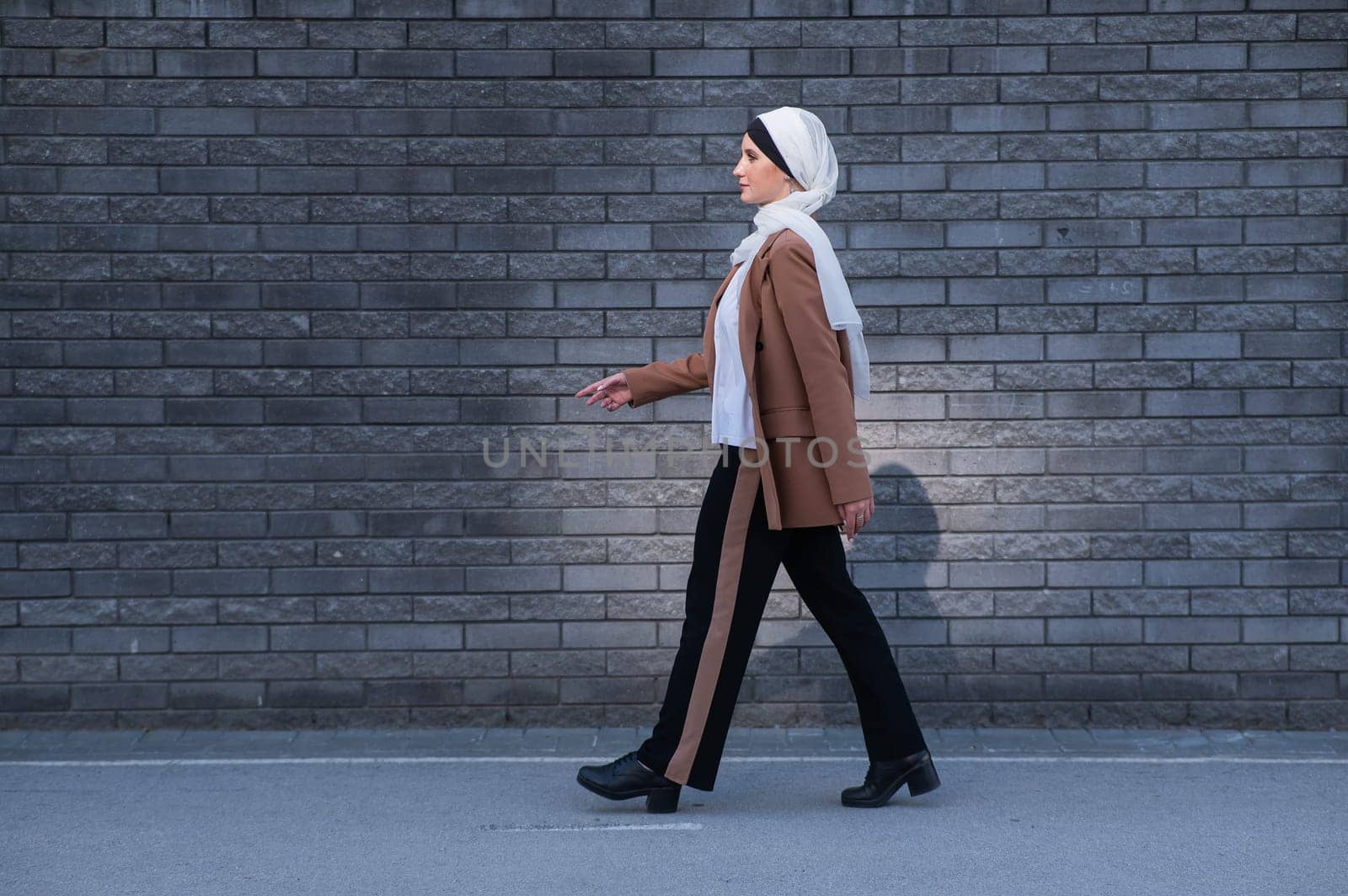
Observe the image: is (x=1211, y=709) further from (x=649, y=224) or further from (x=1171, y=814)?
(x=649, y=224)

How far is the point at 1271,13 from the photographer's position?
5.96 meters

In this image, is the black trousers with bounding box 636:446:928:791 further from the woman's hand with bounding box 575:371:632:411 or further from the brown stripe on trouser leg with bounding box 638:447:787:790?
the woman's hand with bounding box 575:371:632:411

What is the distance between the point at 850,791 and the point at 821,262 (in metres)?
1.79

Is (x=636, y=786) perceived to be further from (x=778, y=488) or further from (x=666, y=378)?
(x=666, y=378)

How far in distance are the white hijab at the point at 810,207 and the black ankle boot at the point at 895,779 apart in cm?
130

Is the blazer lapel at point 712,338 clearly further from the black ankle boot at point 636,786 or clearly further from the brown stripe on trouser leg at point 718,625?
the black ankle boot at point 636,786

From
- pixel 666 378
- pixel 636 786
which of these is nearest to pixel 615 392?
pixel 666 378

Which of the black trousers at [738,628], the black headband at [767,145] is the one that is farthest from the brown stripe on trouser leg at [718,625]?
the black headband at [767,145]

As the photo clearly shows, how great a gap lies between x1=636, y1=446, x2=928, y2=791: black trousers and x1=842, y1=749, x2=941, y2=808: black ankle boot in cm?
3

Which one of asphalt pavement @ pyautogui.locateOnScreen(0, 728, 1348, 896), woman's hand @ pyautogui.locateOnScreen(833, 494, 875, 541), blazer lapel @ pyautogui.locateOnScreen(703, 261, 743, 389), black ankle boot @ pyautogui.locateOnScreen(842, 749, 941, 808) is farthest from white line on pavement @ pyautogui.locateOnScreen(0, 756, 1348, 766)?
blazer lapel @ pyautogui.locateOnScreen(703, 261, 743, 389)

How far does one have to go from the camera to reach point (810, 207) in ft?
16.0

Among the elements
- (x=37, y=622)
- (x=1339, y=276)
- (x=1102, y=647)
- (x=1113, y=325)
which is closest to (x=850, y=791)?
(x=1102, y=647)

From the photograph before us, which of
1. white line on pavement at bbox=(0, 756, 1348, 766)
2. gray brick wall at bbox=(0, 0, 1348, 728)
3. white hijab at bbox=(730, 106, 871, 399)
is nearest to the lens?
white hijab at bbox=(730, 106, 871, 399)

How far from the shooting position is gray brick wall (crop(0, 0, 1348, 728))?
5.98 m
